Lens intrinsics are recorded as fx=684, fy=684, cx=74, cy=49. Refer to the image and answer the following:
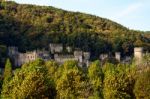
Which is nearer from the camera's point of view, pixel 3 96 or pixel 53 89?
pixel 53 89

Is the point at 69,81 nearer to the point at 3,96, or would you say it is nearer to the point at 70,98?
the point at 70,98

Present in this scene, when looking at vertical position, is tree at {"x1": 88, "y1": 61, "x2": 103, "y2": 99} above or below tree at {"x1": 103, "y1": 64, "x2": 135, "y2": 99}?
below

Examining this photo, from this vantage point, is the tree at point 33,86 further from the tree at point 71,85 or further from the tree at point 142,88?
the tree at point 142,88

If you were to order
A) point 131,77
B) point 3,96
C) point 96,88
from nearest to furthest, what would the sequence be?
point 3,96 → point 131,77 → point 96,88

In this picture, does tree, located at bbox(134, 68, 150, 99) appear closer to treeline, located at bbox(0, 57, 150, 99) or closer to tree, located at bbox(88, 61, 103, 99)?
treeline, located at bbox(0, 57, 150, 99)

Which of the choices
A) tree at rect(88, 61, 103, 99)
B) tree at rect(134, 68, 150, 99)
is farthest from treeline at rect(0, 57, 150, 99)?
tree at rect(88, 61, 103, 99)

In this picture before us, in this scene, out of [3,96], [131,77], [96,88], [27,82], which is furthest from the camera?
[96,88]

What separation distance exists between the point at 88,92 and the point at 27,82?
13.7 m

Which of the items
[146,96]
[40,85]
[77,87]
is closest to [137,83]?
[146,96]

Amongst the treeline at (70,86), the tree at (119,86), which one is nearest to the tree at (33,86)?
the treeline at (70,86)

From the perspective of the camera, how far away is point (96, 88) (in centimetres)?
11981

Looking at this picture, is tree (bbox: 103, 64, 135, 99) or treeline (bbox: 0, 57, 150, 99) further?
tree (bbox: 103, 64, 135, 99)

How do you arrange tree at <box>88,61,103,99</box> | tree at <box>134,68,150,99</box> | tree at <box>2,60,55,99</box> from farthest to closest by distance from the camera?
tree at <box>88,61,103,99</box>
tree at <box>134,68,150,99</box>
tree at <box>2,60,55,99</box>

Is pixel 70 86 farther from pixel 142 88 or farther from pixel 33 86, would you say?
pixel 33 86
